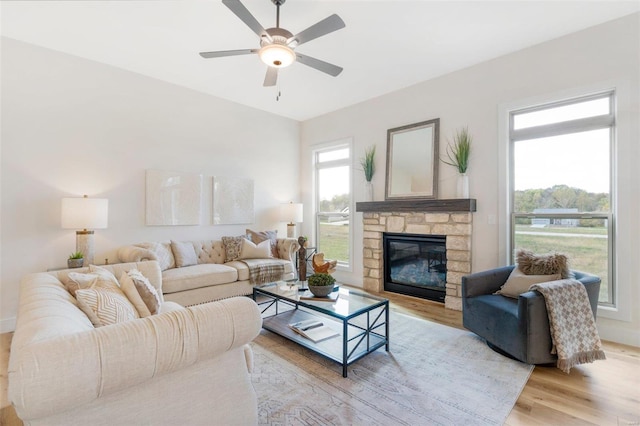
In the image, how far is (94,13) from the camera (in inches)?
108

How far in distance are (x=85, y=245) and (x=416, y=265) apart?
159 inches

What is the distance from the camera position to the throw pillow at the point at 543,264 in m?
2.64

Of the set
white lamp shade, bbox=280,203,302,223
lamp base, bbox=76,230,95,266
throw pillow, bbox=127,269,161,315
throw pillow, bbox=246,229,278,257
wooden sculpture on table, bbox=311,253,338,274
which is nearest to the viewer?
throw pillow, bbox=127,269,161,315

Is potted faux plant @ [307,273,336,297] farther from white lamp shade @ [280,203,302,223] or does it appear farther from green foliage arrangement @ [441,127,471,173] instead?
white lamp shade @ [280,203,302,223]

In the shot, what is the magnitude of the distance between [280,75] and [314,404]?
362 cm

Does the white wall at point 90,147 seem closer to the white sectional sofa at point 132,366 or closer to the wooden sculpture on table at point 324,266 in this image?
the white sectional sofa at point 132,366

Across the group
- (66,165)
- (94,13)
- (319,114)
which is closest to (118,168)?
(66,165)

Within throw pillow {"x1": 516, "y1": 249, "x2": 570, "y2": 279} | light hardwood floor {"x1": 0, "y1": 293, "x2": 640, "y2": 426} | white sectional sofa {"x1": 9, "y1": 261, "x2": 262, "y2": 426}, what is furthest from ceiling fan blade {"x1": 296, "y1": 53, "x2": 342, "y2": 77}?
light hardwood floor {"x1": 0, "y1": 293, "x2": 640, "y2": 426}

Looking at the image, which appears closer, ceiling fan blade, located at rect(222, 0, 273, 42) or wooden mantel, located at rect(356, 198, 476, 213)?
ceiling fan blade, located at rect(222, 0, 273, 42)

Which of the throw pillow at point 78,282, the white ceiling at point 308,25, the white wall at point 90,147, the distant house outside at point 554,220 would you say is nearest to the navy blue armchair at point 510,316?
the distant house outside at point 554,220

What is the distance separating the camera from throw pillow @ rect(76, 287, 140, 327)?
156 centimetres

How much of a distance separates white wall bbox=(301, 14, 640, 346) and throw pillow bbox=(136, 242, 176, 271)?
105 inches

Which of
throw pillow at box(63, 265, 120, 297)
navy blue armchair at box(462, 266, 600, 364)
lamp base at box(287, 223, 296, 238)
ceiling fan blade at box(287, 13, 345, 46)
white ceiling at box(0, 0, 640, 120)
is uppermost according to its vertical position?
white ceiling at box(0, 0, 640, 120)

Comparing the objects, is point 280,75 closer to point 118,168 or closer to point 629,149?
point 118,168
